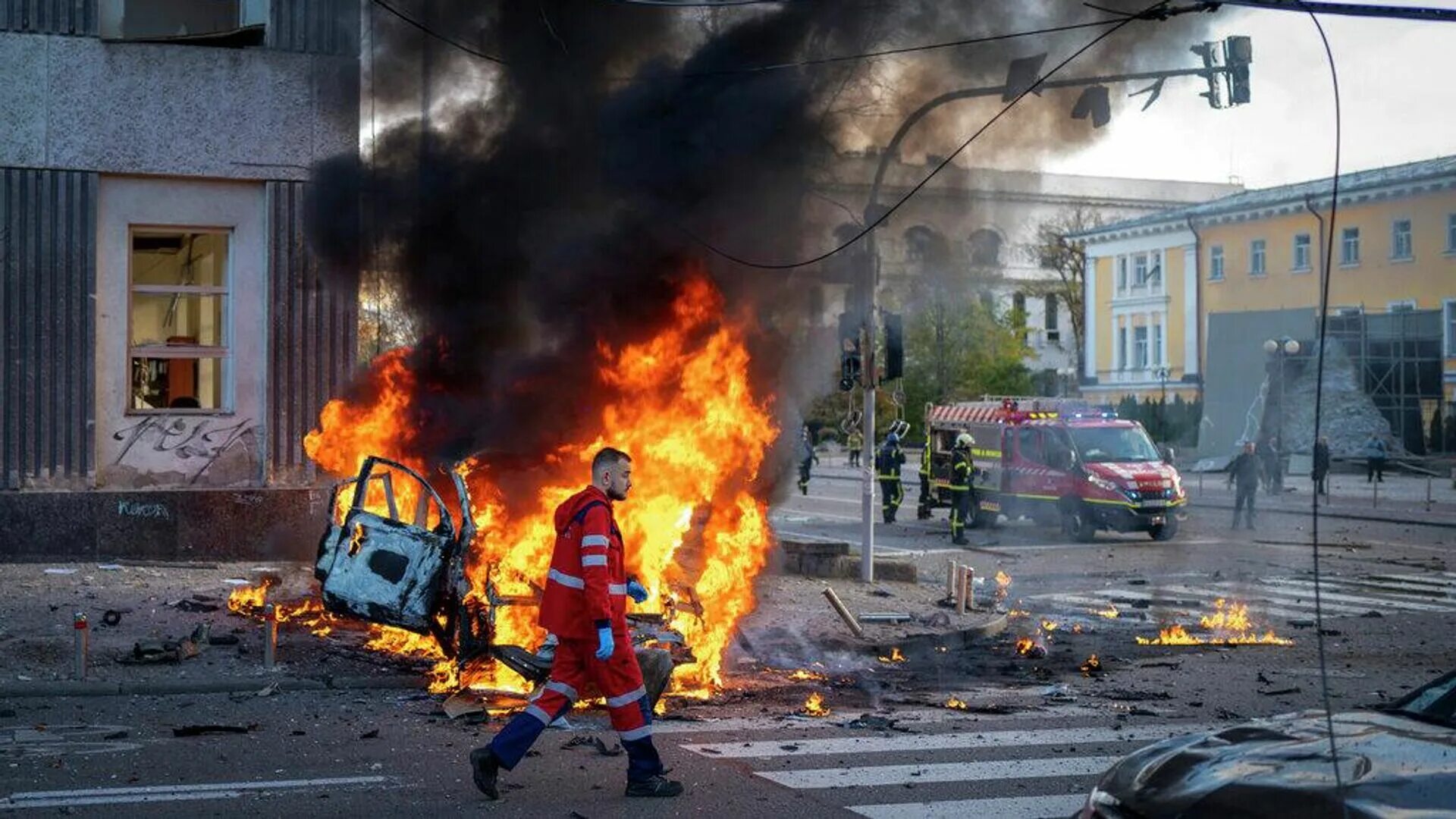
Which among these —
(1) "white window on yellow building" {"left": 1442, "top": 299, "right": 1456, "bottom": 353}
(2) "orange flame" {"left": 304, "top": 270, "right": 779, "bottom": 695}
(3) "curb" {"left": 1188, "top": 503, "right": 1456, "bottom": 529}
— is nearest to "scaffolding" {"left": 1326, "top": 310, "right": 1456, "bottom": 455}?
(1) "white window on yellow building" {"left": 1442, "top": 299, "right": 1456, "bottom": 353}

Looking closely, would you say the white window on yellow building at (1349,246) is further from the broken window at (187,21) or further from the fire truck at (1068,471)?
the broken window at (187,21)

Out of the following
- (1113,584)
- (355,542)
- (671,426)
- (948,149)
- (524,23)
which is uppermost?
(524,23)

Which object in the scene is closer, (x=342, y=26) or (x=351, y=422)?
(x=351, y=422)

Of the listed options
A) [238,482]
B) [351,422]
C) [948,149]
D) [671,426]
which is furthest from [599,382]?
[238,482]

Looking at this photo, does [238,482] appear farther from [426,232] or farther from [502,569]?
[502,569]

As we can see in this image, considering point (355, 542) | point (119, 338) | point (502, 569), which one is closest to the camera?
point (355, 542)

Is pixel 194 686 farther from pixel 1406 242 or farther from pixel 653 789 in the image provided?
pixel 1406 242

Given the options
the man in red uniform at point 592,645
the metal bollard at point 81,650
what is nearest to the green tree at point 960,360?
the metal bollard at point 81,650

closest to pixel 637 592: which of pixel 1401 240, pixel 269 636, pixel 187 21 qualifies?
pixel 269 636

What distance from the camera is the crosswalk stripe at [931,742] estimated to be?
8.03 metres

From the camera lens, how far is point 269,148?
50.7 feet

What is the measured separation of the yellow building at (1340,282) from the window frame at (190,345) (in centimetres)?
2929

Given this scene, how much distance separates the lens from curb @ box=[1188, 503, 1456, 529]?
28344mm

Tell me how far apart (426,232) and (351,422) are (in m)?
1.95
